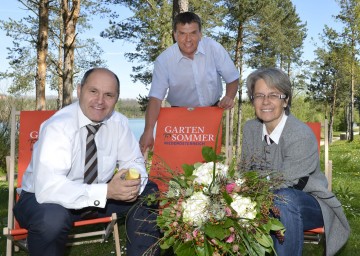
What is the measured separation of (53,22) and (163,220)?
2413 cm

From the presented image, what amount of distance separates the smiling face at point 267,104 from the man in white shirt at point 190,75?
1302mm

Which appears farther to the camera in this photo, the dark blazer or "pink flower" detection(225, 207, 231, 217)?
the dark blazer

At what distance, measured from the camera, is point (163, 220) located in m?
2.34

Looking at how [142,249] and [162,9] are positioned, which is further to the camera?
[162,9]

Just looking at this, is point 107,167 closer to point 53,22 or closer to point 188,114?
point 188,114

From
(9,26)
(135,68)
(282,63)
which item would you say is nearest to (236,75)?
(9,26)

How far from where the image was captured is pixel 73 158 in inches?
118

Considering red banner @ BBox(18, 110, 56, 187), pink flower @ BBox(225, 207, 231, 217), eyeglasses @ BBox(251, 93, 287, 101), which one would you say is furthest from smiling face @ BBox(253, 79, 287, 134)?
red banner @ BBox(18, 110, 56, 187)

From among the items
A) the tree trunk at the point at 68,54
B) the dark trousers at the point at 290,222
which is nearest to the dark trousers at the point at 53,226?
the dark trousers at the point at 290,222

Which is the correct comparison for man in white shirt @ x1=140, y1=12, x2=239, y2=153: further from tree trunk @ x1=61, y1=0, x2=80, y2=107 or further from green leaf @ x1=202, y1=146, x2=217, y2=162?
tree trunk @ x1=61, y1=0, x2=80, y2=107

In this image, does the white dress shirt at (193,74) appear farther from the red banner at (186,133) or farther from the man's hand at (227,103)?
the man's hand at (227,103)

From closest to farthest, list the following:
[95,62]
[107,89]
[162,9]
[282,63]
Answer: [107,89] < [162,9] < [95,62] < [282,63]

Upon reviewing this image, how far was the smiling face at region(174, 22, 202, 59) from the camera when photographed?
4.25 m

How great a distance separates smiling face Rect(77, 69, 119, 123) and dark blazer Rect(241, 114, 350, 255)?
34.5 inches
